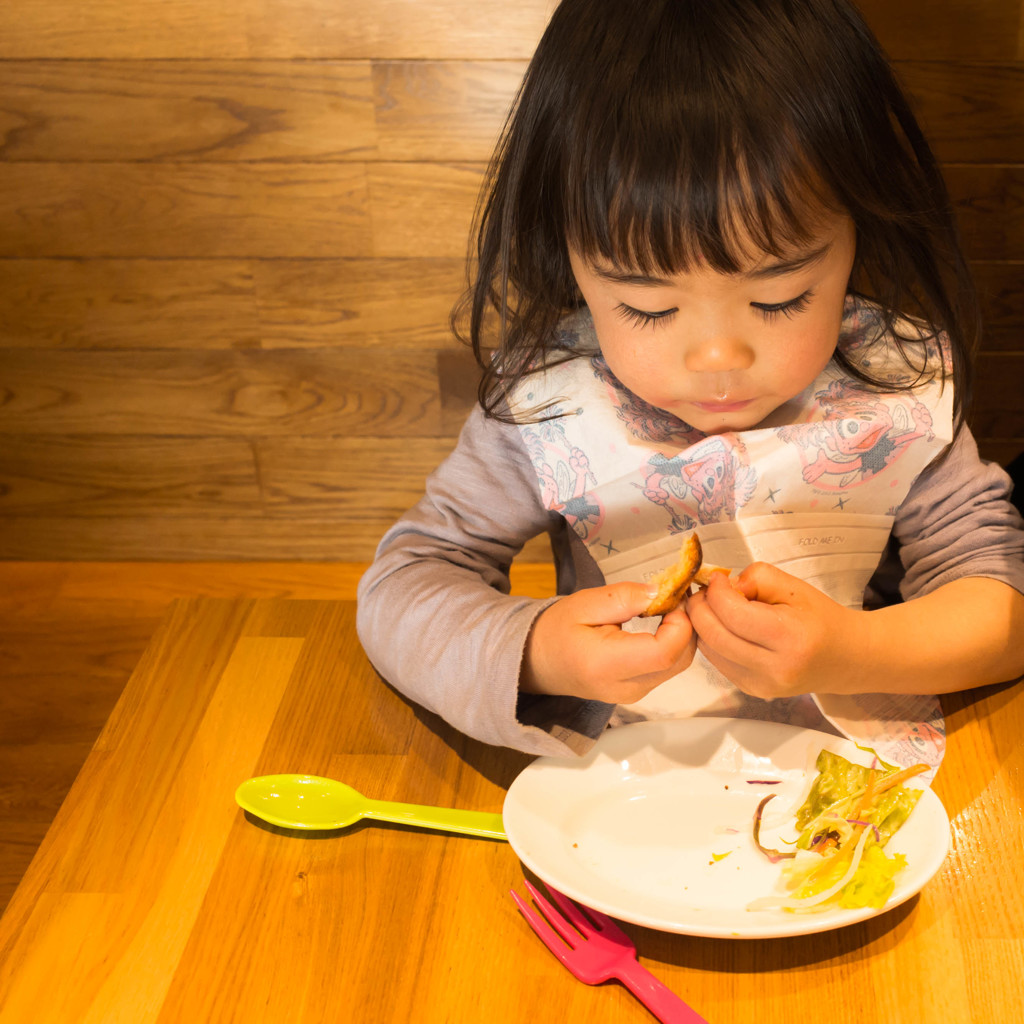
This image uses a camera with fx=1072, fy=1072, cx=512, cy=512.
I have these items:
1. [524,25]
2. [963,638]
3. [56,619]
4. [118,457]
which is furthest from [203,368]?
[963,638]

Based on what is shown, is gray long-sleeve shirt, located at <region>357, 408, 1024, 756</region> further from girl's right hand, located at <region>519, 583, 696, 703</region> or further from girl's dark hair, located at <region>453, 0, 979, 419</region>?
girl's dark hair, located at <region>453, 0, 979, 419</region>

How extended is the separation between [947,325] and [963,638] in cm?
35

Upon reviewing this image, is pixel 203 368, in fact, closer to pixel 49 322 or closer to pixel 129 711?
pixel 49 322

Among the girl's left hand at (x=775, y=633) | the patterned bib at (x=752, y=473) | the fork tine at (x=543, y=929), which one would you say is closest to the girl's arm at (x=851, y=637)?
the girl's left hand at (x=775, y=633)

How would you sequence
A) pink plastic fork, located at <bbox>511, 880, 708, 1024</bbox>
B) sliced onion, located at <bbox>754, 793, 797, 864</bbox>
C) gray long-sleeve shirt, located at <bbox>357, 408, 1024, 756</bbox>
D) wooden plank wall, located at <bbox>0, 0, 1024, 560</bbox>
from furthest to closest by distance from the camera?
1. wooden plank wall, located at <bbox>0, 0, 1024, 560</bbox>
2. gray long-sleeve shirt, located at <bbox>357, 408, 1024, 756</bbox>
3. sliced onion, located at <bbox>754, 793, 797, 864</bbox>
4. pink plastic fork, located at <bbox>511, 880, 708, 1024</bbox>

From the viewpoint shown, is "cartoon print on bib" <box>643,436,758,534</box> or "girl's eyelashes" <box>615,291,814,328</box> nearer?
"girl's eyelashes" <box>615,291,814,328</box>

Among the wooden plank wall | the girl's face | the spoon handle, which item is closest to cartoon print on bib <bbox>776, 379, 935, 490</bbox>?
the girl's face

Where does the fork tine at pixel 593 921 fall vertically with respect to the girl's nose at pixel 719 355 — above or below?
below

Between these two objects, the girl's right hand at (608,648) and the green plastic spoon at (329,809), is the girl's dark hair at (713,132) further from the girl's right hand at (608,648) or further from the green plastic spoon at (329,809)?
the green plastic spoon at (329,809)

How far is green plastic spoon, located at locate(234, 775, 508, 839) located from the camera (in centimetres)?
78

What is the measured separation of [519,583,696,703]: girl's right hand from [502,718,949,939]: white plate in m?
0.05

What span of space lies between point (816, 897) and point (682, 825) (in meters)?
0.11

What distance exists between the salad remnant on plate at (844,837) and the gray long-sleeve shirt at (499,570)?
172 mm

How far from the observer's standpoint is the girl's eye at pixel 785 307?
0.89m
